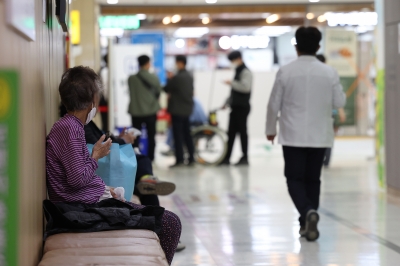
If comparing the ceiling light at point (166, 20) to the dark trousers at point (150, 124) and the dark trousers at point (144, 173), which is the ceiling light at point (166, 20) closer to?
the dark trousers at point (150, 124)

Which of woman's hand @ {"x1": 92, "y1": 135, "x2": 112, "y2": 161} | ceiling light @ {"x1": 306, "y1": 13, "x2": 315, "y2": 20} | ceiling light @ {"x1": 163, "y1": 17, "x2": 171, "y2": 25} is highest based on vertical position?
ceiling light @ {"x1": 163, "y1": 17, "x2": 171, "y2": 25}

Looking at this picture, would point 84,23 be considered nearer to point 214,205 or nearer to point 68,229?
point 214,205

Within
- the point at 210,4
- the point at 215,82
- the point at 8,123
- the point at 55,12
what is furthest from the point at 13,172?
the point at 215,82

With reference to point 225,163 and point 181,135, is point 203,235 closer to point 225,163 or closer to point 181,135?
point 181,135

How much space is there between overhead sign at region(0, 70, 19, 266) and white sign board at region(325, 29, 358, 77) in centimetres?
1245

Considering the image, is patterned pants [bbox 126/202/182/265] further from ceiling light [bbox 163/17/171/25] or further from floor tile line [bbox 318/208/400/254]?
ceiling light [bbox 163/17/171/25]

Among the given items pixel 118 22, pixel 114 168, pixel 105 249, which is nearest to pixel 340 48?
pixel 118 22

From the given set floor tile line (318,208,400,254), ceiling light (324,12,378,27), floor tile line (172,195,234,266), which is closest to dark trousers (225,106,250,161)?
ceiling light (324,12,378,27)

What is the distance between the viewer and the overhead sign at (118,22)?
11.5 meters

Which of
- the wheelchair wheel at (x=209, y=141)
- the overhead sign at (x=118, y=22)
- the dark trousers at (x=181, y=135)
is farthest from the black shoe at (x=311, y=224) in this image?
the overhead sign at (x=118, y=22)

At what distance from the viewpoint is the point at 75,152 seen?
289 cm

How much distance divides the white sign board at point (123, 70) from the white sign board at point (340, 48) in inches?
135

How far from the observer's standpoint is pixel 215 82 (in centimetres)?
1841

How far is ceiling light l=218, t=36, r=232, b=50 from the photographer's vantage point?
24391 millimetres
